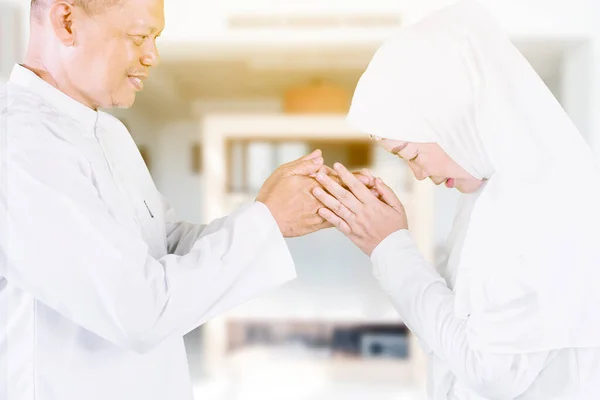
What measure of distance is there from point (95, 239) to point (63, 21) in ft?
0.98

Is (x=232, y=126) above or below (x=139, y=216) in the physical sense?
above

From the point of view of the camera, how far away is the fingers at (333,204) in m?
0.98

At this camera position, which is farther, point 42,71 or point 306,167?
point 306,167

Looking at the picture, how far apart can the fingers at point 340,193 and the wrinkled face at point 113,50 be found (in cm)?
30

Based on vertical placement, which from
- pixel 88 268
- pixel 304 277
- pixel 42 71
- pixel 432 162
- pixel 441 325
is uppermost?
pixel 42 71

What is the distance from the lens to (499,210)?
82 centimetres

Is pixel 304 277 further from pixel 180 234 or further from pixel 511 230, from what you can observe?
pixel 511 230

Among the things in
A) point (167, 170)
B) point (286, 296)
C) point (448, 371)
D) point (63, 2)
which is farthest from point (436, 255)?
point (63, 2)

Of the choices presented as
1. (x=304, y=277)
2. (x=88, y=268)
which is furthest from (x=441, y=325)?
(x=304, y=277)

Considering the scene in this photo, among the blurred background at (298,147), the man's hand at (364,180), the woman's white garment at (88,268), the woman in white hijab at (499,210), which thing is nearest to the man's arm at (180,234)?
the woman's white garment at (88,268)

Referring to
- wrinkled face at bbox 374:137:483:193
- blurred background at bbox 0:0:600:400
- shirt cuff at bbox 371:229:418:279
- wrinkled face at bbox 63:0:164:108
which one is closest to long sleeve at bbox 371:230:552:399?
shirt cuff at bbox 371:229:418:279

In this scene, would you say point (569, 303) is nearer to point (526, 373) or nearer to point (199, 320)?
point (526, 373)

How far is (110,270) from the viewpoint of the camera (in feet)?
2.33

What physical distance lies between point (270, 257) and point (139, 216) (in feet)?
0.68
